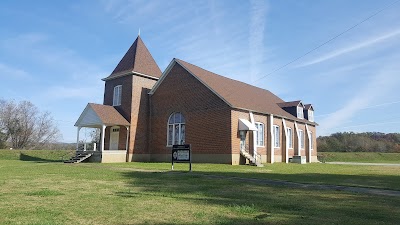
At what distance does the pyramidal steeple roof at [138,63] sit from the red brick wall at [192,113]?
288 centimetres

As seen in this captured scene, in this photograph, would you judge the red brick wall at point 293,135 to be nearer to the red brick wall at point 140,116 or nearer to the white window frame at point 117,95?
the red brick wall at point 140,116

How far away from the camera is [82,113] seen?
33.8m

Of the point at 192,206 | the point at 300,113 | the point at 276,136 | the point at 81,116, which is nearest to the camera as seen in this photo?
the point at 192,206

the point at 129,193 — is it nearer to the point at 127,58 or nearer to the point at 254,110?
the point at 254,110

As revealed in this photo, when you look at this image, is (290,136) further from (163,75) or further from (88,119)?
(88,119)

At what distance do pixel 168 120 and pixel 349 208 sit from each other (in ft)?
88.0

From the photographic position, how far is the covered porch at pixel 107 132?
31.8 m

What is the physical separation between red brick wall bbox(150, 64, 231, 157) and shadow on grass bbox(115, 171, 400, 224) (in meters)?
17.1

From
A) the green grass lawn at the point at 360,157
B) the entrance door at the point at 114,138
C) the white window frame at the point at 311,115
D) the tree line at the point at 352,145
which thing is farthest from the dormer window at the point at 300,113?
the tree line at the point at 352,145

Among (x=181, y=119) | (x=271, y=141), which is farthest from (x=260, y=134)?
(x=181, y=119)

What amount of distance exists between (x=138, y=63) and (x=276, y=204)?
97.9 feet

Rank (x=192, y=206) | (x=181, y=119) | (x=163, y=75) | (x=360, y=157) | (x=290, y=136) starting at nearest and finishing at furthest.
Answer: (x=192, y=206)
(x=181, y=119)
(x=163, y=75)
(x=290, y=136)
(x=360, y=157)

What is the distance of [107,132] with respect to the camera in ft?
120

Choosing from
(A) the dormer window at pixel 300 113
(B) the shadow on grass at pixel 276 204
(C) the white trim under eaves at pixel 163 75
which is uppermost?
(C) the white trim under eaves at pixel 163 75
